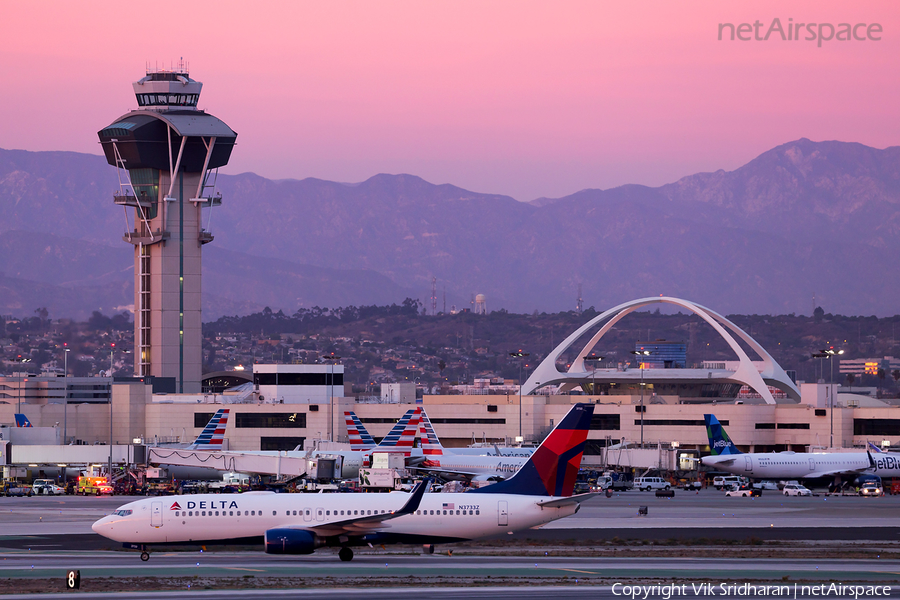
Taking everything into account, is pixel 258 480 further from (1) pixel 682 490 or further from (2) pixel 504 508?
(2) pixel 504 508

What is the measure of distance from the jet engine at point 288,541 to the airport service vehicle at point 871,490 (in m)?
66.2

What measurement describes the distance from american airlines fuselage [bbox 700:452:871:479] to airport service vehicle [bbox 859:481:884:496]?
221 inches

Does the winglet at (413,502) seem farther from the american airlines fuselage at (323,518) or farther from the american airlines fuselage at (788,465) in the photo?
the american airlines fuselage at (788,465)

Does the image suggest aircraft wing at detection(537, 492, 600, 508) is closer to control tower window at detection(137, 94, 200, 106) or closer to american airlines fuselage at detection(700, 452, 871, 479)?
american airlines fuselage at detection(700, 452, 871, 479)

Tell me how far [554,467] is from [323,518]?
9.54 metres

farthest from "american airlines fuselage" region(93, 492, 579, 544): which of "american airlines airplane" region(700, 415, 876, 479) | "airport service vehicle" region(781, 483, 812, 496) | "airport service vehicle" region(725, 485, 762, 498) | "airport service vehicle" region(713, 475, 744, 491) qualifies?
"american airlines airplane" region(700, 415, 876, 479)

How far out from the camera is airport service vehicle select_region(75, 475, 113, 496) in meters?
97.7

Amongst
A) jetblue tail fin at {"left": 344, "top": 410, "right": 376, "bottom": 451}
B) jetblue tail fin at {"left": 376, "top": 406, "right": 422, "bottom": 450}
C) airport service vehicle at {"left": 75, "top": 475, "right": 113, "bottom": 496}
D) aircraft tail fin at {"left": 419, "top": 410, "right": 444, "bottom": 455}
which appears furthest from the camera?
jetblue tail fin at {"left": 344, "top": 410, "right": 376, "bottom": 451}

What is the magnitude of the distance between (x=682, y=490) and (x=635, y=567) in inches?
2428

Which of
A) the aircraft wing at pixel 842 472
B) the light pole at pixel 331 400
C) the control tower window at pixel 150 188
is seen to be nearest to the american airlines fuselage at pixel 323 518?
the aircraft wing at pixel 842 472

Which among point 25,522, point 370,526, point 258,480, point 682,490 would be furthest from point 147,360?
point 370,526

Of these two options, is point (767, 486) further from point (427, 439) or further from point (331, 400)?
point (331, 400)

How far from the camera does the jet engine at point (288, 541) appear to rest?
47969 millimetres

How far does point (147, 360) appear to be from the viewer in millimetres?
168750
